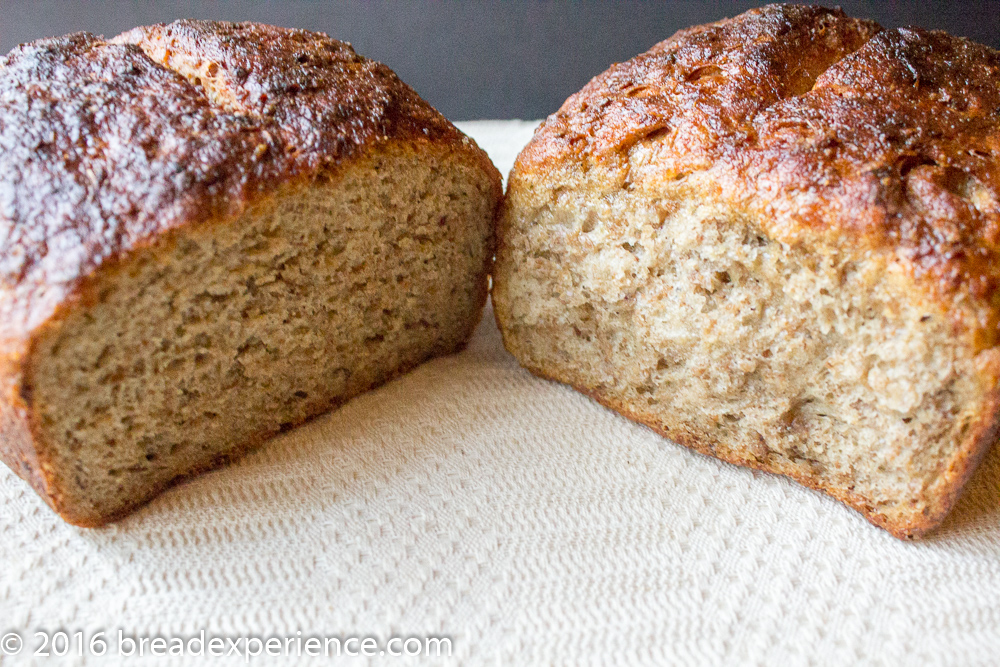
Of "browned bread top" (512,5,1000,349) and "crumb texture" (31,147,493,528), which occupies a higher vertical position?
"browned bread top" (512,5,1000,349)

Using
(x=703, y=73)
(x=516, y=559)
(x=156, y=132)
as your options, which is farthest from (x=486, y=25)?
(x=516, y=559)

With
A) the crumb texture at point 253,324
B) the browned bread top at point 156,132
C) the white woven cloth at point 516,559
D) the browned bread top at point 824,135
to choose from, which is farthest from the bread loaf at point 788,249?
the browned bread top at point 156,132

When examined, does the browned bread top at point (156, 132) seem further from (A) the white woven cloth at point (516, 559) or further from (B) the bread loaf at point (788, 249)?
(A) the white woven cloth at point (516, 559)

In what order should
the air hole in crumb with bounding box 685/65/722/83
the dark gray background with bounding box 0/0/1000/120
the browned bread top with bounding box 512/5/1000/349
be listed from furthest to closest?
the dark gray background with bounding box 0/0/1000/120
the air hole in crumb with bounding box 685/65/722/83
the browned bread top with bounding box 512/5/1000/349

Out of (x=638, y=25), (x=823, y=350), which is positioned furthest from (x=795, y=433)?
(x=638, y=25)

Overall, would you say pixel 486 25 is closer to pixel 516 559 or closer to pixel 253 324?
pixel 253 324

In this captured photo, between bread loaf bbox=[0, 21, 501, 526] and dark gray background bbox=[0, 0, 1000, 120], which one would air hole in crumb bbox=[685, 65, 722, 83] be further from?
dark gray background bbox=[0, 0, 1000, 120]

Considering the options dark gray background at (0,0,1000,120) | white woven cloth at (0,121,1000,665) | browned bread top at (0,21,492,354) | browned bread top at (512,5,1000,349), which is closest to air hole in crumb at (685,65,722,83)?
browned bread top at (512,5,1000,349)

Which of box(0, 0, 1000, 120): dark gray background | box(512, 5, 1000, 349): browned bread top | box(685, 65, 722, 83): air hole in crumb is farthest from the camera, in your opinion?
box(0, 0, 1000, 120): dark gray background
